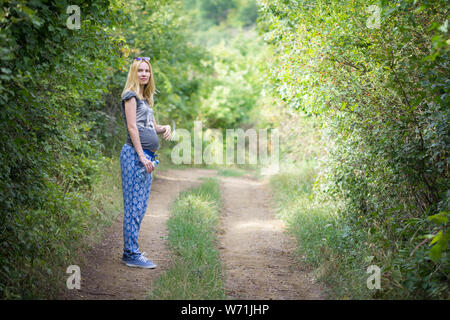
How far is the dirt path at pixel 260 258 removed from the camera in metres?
4.17

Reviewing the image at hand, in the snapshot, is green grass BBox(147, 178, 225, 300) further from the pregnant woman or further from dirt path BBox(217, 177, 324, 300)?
the pregnant woman

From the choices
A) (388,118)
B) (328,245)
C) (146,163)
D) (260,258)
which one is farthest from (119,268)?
(388,118)

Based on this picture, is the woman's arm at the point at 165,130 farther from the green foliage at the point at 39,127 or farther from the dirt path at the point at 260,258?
the dirt path at the point at 260,258

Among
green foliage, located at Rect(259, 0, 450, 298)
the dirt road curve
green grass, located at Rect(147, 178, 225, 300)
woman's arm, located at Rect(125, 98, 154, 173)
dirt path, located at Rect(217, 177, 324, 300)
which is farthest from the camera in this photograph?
woman's arm, located at Rect(125, 98, 154, 173)

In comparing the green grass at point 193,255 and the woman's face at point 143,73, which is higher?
the woman's face at point 143,73

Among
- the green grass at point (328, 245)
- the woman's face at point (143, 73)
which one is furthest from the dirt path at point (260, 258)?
the woman's face at point (143, 73)

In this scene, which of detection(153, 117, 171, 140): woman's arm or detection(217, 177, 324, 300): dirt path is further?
detection(153, 117, 171, 140): woman's arm

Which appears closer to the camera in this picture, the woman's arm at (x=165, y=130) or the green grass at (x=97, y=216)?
the green grass at (x=97, y=216)

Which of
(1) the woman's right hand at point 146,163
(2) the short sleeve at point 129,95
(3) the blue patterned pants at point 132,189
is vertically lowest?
(3) the blue patterned pants at point 132,189

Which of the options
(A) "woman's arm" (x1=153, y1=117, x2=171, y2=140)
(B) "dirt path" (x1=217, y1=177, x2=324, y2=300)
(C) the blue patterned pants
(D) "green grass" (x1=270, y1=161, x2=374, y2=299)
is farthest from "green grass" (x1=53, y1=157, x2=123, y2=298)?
(D) "green grass" (x1=270, y1=161, x2=374, y2=299)

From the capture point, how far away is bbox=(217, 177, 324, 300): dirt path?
4168 millimetres

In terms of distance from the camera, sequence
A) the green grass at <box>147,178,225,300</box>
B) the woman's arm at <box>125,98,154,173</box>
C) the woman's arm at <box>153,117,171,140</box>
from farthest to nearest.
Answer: the woman's arm at <box>153,117,171,140</box>
the woman's arm at <box>125,98,154,173</box>
the green grass at <box>147,178,225,300</box>

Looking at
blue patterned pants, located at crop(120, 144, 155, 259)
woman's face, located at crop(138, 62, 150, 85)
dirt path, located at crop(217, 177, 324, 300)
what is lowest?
dirt path, located at crop(217, 177, 324, 300)

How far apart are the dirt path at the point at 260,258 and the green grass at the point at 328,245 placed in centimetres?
16
